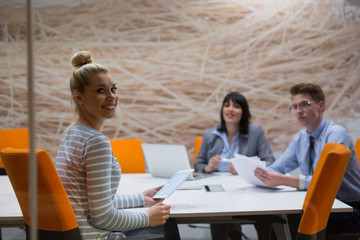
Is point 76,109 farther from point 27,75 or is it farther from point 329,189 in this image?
point 329,189

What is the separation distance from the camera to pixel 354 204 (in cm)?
198

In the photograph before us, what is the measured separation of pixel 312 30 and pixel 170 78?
1.82 metres

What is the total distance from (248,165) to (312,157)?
508mm

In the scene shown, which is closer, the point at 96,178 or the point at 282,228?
the point at 96,178

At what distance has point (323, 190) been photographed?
1.52 metres

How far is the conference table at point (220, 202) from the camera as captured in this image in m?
1.62

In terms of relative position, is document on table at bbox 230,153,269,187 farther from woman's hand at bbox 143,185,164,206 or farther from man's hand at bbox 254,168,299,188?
woman's hand at bbox 143,185,164,206

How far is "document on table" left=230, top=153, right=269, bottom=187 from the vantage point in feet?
6.79

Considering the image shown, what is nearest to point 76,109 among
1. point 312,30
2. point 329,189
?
point 329,189

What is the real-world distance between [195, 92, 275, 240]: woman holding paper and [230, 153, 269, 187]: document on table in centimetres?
75

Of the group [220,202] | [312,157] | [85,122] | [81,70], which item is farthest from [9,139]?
[312,157]

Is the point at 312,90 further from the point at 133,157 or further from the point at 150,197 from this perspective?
the point at 133,157

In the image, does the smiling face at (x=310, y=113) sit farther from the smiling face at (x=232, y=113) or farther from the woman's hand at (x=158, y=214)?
the woman's hand at (x=158, y=214)

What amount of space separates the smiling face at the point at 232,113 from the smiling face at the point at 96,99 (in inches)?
73.9
